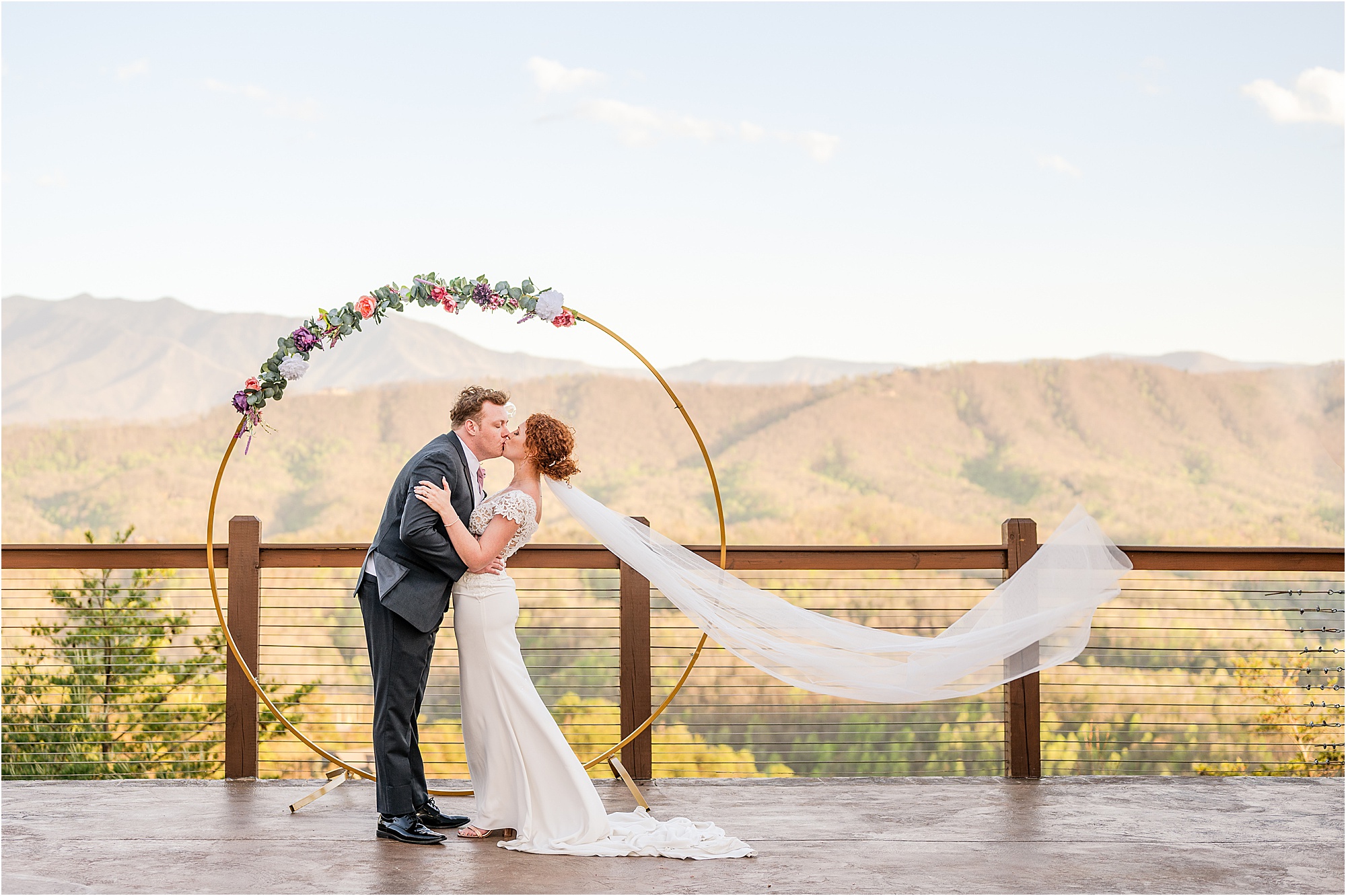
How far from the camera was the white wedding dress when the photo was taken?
3707mm

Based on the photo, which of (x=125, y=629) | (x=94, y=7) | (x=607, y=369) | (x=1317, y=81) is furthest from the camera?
(x=607, y=369)

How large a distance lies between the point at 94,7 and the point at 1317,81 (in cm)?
→ 2362

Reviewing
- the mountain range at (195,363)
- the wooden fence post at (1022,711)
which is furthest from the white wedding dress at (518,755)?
the mountain range at (195,363)

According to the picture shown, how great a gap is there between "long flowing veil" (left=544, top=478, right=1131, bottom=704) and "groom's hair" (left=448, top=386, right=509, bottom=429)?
368 millimetres

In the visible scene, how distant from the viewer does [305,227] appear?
22.3 metres

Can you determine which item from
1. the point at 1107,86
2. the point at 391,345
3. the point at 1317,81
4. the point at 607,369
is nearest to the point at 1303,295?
the point at 1317,81

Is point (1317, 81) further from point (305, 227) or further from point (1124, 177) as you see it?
point (305, 227)

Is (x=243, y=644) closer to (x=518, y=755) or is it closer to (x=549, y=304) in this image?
(x=518, y=755)

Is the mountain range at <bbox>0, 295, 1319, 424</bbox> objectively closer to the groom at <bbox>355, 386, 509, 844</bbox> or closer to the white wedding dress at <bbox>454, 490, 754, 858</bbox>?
the groom at <bbox>355, 386, 509, 844</bbox>

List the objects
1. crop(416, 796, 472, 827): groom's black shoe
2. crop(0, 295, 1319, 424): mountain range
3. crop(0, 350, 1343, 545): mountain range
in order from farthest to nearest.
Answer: crop(0, 295, 1319, 424): mountain range
crop(0, 350, 1343, 545): mountain range
crop(416, 796, 472, 827): groom's black shoe

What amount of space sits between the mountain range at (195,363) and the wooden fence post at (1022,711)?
19.5 metres

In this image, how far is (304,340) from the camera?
4.21 metres

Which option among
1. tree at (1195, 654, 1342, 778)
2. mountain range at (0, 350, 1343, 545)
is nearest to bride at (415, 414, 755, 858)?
tree at (1195, 654, 1342, 778)

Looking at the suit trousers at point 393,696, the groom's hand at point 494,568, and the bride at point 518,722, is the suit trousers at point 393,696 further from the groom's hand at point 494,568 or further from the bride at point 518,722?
the groom's hand at point 494,568
